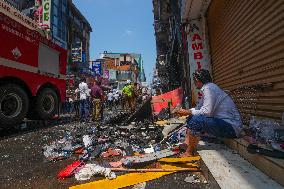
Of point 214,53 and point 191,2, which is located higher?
point 191,2

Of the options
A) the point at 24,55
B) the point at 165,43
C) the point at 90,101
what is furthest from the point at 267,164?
the point at 165,43

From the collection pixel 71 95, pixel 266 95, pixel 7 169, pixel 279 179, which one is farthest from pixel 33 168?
pixel 71 95

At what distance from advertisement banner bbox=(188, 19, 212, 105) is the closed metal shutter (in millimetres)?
2049

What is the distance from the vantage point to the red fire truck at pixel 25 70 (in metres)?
7.25

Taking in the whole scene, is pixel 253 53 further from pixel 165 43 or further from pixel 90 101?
pixel 165 43

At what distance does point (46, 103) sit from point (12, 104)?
1.96 meters

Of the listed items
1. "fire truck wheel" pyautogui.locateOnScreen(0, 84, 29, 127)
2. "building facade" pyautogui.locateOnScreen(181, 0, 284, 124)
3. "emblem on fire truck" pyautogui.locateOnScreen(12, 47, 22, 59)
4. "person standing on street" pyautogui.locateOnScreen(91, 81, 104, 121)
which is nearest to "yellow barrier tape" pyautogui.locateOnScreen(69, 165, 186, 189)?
"building facade" pyautogui.locateOnScreen(181, 0, 284, 124)

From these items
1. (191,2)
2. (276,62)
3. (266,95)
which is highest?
(191,2)

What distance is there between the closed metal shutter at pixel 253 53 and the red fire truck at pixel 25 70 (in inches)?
227

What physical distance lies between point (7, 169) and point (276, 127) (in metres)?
4.15

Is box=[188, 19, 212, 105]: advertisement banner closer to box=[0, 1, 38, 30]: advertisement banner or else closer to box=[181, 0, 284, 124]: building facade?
box=[181, 0, 284, 124]: building facade

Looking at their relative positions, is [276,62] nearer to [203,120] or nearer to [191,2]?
[203,120]

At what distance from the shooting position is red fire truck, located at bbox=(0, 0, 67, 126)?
23.8 ft

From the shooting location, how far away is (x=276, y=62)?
13.4 feet
